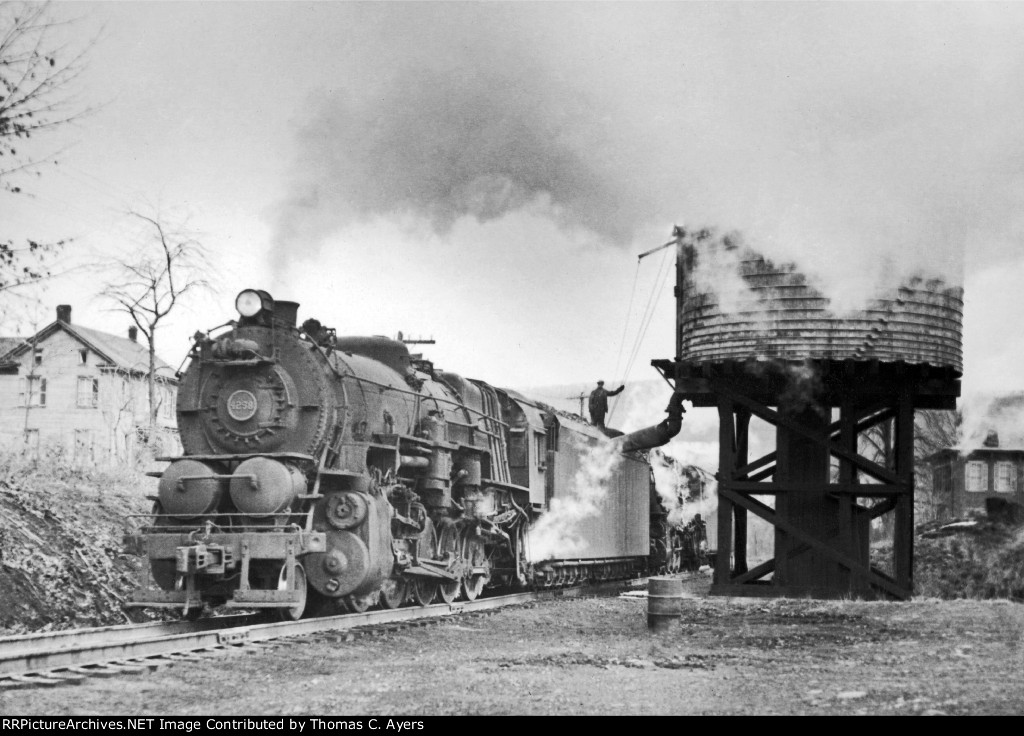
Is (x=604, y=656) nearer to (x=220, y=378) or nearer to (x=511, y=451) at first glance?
(x=220, y=378)

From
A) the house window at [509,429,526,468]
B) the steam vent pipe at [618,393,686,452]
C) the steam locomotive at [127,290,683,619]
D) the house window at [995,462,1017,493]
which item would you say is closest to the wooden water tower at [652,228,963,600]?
the steam vent pipe at [618,393,686,452]

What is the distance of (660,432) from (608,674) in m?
13.4

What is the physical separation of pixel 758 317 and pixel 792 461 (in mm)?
2640

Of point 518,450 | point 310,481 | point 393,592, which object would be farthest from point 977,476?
point 310,481

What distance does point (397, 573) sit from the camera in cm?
1471

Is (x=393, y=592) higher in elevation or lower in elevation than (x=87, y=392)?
lower

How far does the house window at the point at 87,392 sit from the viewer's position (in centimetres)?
4431

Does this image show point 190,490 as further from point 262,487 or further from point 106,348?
point 106,348

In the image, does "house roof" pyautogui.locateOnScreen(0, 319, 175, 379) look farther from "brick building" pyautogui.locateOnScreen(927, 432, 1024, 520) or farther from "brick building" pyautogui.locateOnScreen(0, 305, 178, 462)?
"brick building" pyautogui.locateOnScreen(927, 432, 1024, 520)

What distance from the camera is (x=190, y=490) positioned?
13328mm

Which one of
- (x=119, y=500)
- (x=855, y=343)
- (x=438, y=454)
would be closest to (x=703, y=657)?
(x=438, y=454)

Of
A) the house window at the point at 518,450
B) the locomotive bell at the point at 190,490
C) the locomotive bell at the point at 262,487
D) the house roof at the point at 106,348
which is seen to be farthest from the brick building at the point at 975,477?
the house roof at the point at 106,348

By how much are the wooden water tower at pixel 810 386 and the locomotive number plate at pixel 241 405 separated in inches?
288

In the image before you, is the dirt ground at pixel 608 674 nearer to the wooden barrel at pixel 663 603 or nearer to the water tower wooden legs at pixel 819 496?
the wooden barrel at pixel 663 603
